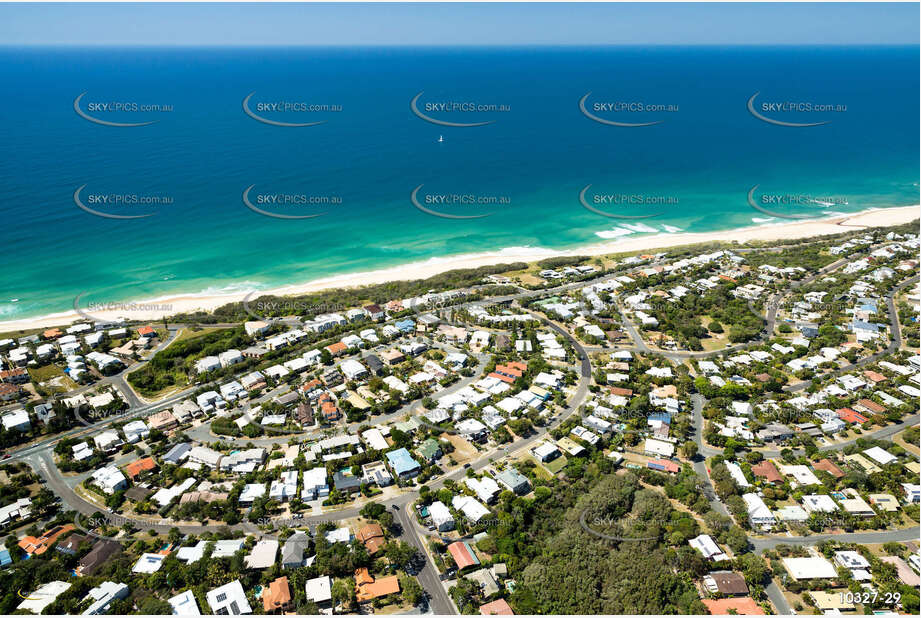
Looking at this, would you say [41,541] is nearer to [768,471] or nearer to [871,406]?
[768,471]

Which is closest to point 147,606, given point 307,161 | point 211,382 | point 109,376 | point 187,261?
point 211,382
